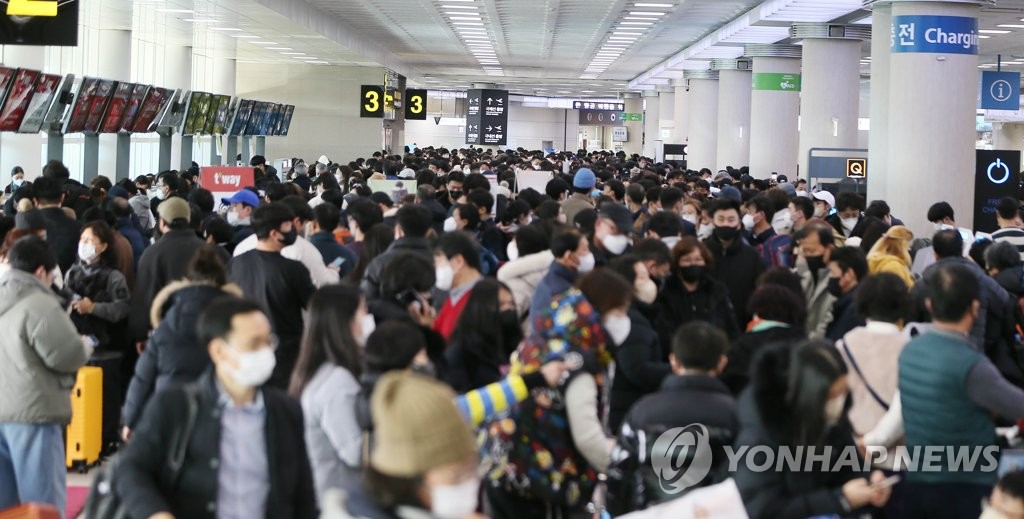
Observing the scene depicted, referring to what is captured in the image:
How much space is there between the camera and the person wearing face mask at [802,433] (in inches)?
168

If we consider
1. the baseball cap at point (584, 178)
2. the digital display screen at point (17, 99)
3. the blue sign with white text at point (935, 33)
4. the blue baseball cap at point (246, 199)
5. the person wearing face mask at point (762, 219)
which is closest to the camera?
the person wearing face mask at point (762, 219)

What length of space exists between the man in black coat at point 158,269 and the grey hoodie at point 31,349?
1909mm

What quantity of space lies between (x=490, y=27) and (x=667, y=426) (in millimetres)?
26102

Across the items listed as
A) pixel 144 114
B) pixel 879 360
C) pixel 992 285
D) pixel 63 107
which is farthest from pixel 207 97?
pixel 879 360

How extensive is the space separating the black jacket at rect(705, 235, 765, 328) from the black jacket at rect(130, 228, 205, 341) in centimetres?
329

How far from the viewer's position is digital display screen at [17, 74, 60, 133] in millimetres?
16016

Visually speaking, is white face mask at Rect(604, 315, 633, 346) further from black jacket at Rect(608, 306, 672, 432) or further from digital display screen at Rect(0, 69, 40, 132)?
digital display screen at Rect(0, 69, 40, 132)

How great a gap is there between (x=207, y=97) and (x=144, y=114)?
14.1 ft

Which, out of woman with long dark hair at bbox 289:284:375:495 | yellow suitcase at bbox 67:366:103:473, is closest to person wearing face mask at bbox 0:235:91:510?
woman with long dark hair at bbox 289:284:375:495

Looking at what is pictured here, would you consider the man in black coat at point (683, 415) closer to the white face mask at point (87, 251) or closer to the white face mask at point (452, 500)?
the white face mask at point (452, 500)

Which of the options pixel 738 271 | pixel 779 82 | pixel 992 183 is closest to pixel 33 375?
pixel 738 271

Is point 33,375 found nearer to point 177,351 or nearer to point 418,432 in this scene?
point 177,351

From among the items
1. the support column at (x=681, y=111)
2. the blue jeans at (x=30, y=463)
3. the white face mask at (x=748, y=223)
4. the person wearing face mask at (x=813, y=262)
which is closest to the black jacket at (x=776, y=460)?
the blue jeans at (x=30, y=463)

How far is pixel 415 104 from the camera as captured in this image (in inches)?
1943
